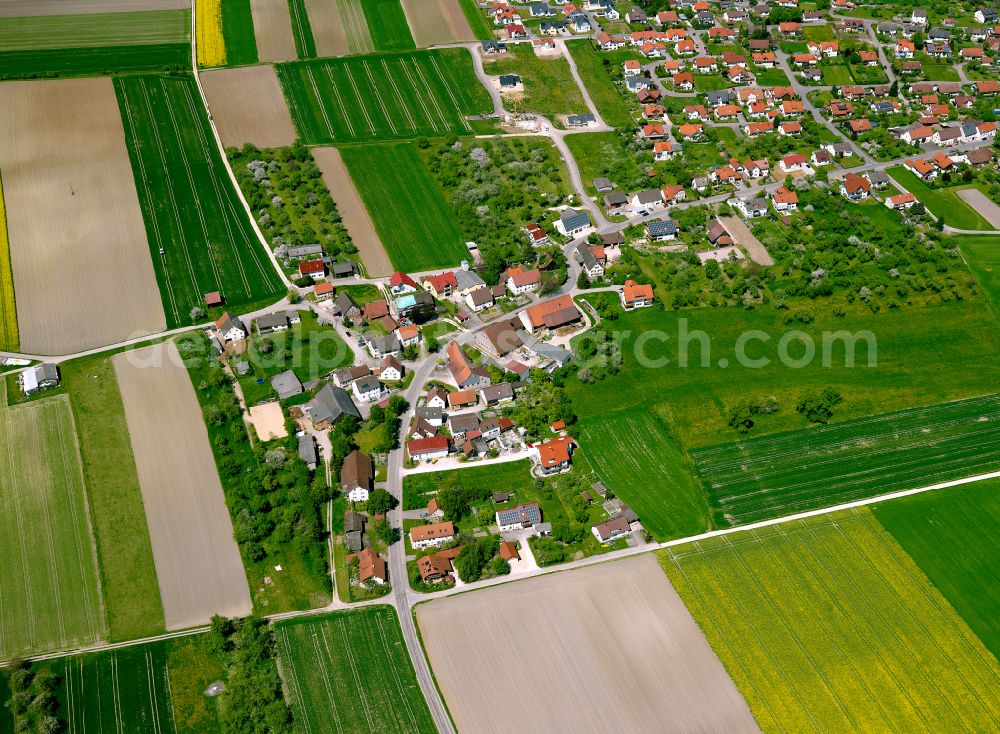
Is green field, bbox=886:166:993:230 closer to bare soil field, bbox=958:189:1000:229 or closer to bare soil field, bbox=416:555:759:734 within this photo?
bare soil field, bbox=958:189:1000:229

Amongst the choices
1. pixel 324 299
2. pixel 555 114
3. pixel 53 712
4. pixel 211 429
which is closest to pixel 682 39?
pixel 555 114

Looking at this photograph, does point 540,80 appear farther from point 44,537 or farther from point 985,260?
point 44,537

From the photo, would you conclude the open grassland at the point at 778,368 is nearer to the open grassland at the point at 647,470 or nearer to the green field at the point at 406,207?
the open grassland at the point at 647,470

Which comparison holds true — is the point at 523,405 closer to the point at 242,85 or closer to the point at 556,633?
the point at 556,633

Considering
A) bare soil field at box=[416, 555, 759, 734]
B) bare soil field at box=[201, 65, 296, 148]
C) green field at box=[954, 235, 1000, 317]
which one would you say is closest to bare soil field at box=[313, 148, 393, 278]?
bare soil field at box=[201, 65, 296, 148]

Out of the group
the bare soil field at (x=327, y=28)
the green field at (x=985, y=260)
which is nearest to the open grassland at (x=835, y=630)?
the green field at (x=985, y=260)
